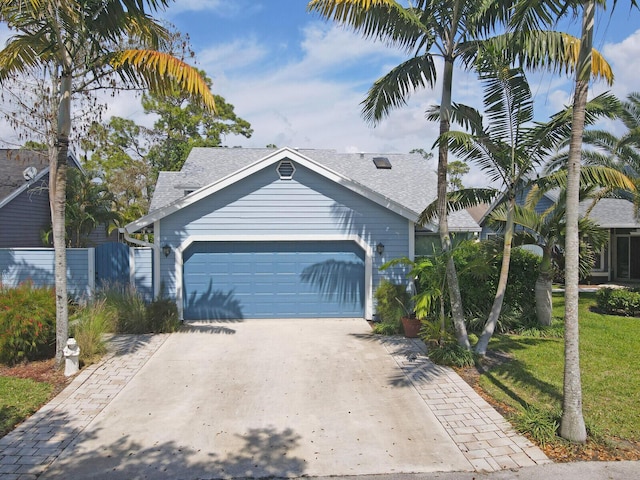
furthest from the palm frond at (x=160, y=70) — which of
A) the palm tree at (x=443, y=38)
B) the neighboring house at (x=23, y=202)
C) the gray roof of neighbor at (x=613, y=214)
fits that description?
the gray roof of neighbor at (x=613, y=214)

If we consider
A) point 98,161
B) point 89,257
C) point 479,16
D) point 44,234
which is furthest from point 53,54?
point 98,161

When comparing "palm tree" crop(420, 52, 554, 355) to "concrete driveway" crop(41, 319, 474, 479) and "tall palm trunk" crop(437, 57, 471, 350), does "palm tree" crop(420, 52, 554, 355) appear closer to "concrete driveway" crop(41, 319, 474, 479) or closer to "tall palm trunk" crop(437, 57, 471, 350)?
"tall palm trunk" crop(437, 57, 471, 350)

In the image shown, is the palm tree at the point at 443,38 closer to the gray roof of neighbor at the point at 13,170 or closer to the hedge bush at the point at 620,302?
the hedge bush at the point at 620,302

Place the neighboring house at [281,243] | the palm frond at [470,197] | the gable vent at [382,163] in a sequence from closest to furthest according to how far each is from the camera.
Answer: the palm frond at [470,197] < the neighboring house at [281,243] < the gable vent at [382,163]

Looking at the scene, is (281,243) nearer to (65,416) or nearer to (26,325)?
(26,325)

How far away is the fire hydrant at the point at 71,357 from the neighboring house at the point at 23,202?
9.43 m

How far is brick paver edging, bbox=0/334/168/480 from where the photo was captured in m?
4.90

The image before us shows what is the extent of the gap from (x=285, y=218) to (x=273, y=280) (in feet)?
5.41

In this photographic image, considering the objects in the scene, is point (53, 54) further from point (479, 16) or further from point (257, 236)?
point (479, 16)

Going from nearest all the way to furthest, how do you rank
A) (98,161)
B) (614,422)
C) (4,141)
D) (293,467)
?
1. (293,467)
2. (614,422)
3. (4,141)
4. (98,161)

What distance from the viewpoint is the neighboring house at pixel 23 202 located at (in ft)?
51.0

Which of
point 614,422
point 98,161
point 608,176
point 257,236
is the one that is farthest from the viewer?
point 98,161

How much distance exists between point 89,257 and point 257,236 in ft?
14.5

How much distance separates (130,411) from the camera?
6273mm
